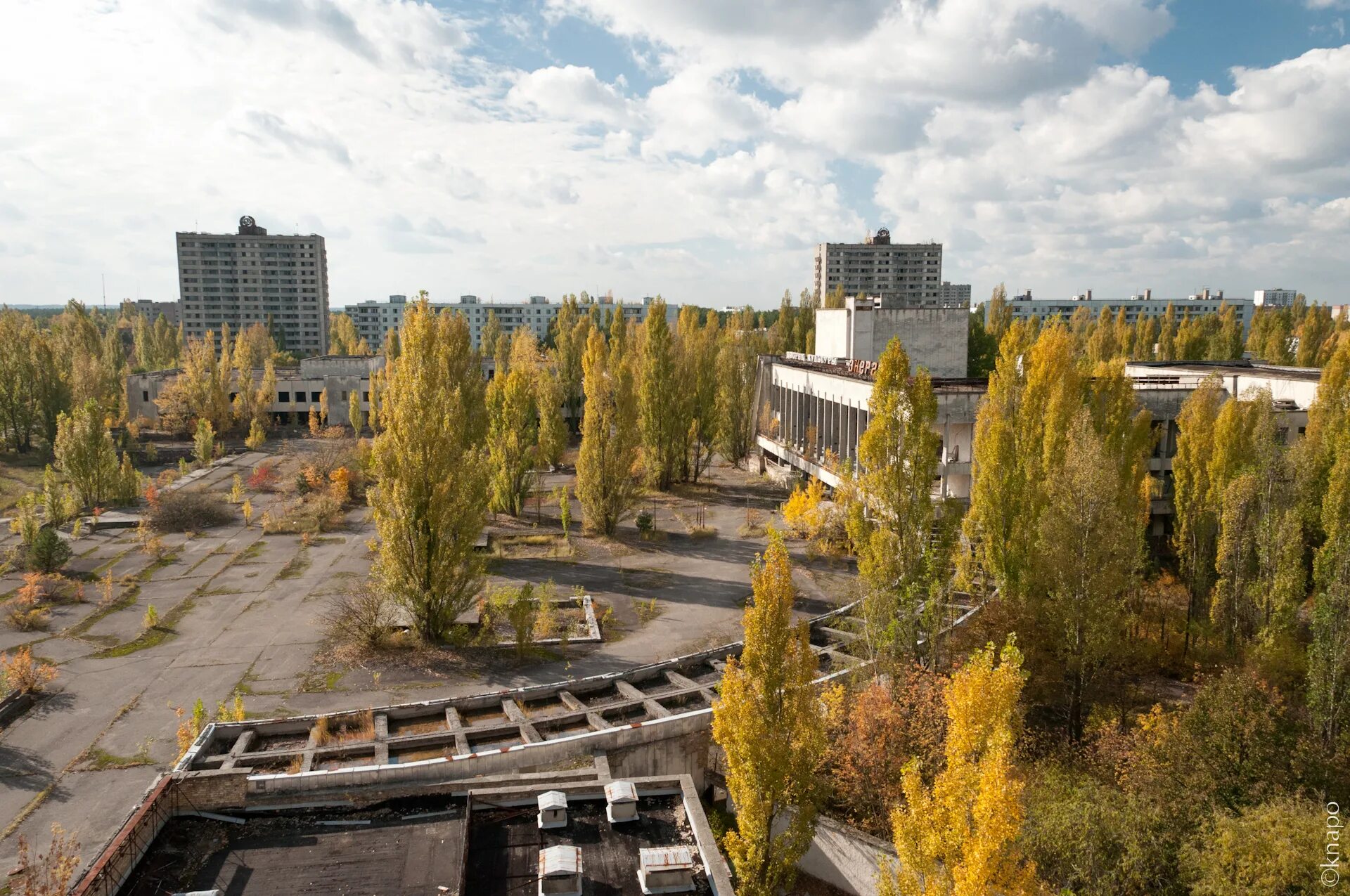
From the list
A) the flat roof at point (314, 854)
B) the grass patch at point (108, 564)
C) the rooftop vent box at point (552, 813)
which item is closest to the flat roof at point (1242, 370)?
the rooftop vent box at point (552, 813)

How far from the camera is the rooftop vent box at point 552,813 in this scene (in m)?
12.9

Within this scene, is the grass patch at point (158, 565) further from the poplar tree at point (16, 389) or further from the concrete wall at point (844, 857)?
the poplar tree at point (16, 389)

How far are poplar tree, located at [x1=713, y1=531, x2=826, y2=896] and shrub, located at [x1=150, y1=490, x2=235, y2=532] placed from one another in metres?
33.5

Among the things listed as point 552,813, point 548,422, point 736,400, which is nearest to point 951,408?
point 736,400

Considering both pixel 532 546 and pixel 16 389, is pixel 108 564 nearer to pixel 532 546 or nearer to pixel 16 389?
pixel 532 546

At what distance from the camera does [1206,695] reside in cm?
1507

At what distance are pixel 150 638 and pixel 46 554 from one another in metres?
9.04

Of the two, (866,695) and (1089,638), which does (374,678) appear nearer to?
(866,695)

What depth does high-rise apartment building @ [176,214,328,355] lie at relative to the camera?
126 m

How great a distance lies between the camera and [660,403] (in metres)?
46.5

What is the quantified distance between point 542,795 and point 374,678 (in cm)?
1005

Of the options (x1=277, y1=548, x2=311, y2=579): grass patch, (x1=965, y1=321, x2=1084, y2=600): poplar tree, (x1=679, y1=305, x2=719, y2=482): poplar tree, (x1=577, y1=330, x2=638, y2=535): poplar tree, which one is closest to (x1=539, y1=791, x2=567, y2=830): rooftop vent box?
(x1=965, y1=321, x2=1084, y2=600): poplar tree

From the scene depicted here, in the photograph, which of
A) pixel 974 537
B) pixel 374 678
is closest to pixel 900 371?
pixel 974 537

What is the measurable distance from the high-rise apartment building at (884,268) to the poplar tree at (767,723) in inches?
5656
